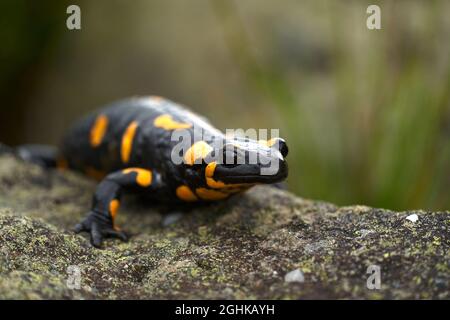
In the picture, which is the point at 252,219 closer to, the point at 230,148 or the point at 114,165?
the point at 230,148

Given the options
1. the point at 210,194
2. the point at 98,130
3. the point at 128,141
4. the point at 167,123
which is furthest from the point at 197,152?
the point at 98,130

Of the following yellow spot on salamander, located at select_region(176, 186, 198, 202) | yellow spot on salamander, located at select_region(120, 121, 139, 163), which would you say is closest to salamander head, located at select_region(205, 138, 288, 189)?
yellow spot on salamander, located at select_region(176, 186, 198, 202)

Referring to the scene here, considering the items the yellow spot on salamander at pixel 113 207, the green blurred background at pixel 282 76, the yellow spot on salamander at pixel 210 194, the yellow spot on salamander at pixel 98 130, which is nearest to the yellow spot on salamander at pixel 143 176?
the yellow spot on salamander at pixel 113 207

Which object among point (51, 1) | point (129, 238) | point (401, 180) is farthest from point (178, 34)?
point (129, 238)

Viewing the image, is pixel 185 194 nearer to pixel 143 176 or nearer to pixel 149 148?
pixel 143 176

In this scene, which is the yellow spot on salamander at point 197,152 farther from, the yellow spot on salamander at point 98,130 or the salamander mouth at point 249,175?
the yellow spot on salamander at point 98,130
